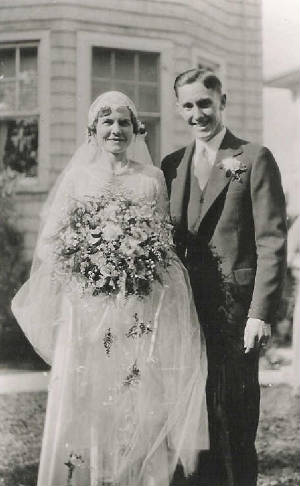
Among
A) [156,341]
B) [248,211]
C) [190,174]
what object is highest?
[190,174]

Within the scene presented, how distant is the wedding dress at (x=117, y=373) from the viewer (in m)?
2.48

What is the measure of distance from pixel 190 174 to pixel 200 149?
124mm

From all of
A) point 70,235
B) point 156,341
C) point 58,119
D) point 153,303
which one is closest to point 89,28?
point 58,119

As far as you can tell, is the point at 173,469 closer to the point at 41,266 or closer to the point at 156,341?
the point at 156,341

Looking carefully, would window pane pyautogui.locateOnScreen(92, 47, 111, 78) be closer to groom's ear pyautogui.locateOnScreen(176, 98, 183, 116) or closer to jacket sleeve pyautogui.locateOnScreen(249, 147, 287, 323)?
groom's ear pyautogui.locateOnScreen(176, 98, 183, 116)

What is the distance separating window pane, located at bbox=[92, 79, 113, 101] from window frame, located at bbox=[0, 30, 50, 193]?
0.22 metres

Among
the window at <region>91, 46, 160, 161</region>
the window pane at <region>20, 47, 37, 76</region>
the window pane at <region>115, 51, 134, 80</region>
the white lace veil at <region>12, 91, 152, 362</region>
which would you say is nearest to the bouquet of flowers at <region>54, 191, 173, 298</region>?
the white lace veil at <region>12, 91, 152, 362</region>

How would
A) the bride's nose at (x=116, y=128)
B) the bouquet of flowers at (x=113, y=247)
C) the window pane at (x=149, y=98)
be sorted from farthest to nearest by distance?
the window pane at (x=149, y=98) → the bride's nose at (x=116, y=128) → the bouquet of flowers at (x=113, y=247)

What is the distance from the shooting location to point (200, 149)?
266 centimetres

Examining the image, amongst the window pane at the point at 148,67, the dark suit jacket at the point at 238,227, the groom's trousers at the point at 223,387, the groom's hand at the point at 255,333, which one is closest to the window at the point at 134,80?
the window pane at the point at 148,67

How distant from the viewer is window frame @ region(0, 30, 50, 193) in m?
2.67

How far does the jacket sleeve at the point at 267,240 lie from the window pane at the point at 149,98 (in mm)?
531

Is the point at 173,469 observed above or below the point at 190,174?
below

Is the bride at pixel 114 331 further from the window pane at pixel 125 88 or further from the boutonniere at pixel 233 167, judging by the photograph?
the boutonniere at pixel 233 167
